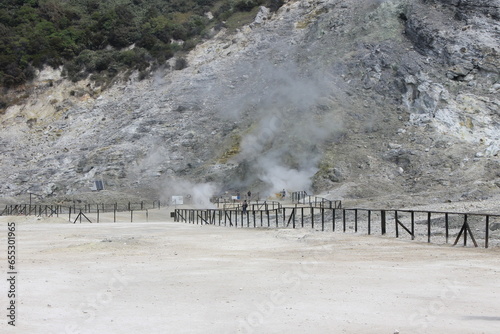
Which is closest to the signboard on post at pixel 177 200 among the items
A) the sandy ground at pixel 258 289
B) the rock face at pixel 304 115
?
the rock face at pixel 304 115

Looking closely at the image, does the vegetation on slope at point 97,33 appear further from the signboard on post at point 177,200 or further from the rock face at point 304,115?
the signboard on post at point 177,200

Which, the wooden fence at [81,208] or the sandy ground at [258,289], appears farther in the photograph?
the wooden fence at [81,208]

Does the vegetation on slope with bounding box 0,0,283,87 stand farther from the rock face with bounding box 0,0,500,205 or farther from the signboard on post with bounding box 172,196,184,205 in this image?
the signboard on post with bounding box 172,196,184,205

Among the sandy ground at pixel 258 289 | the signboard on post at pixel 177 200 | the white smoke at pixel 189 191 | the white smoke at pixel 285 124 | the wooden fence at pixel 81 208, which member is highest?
the white smoke at pixel 285 124

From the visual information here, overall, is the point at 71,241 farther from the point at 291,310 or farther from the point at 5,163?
the point at 5,163

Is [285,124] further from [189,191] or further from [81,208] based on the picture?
[81,208]

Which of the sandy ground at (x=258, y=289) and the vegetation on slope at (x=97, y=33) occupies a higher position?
the vegetation on slope at (x=97, y=33)

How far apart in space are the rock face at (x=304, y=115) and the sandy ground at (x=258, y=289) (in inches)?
705

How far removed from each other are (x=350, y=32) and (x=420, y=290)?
49.4 meters

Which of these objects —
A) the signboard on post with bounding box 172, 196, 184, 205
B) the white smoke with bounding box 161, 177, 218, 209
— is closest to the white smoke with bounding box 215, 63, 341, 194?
the white smoke with bounding box 161, 177, 218, 209

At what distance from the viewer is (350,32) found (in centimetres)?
5597

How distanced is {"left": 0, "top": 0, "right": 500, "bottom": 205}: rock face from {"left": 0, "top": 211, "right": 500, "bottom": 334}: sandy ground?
58.8 ft

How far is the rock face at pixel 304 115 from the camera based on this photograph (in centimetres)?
4041

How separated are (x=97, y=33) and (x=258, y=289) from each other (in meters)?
74.0
